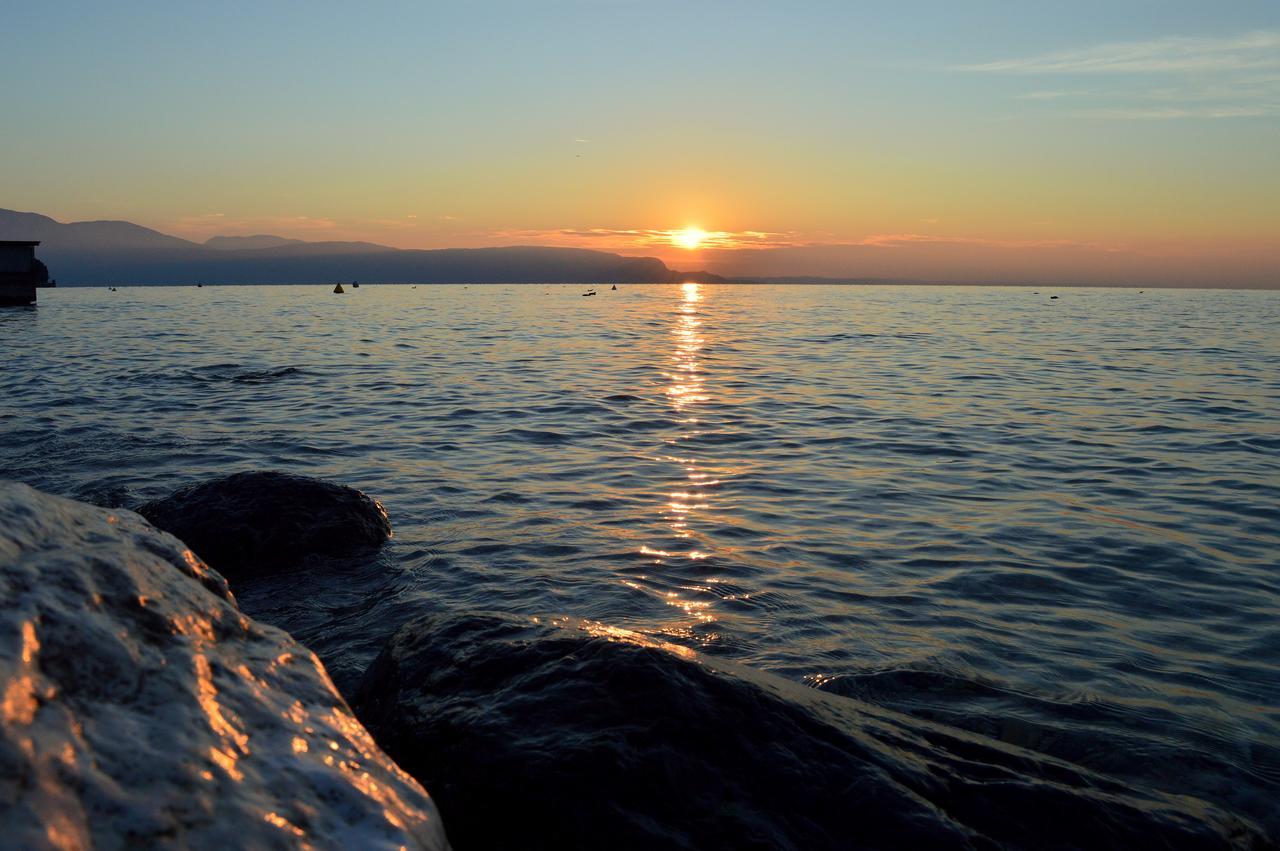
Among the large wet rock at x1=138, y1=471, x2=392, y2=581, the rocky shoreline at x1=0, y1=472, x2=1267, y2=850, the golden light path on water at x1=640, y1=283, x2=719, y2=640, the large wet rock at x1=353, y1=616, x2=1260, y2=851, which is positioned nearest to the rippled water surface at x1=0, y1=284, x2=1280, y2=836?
the golden light path on water at x1=640, y1=283, x2=719, y2=640

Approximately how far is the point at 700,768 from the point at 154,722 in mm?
1893

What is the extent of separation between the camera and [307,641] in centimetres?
605

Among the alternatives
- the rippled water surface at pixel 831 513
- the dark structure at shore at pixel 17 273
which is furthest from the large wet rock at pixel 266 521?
the dark structure at shore at pixel 17 273

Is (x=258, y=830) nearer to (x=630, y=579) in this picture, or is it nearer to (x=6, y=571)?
(x=6, y=571)

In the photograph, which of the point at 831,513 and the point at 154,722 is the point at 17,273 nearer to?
the point at 831,513

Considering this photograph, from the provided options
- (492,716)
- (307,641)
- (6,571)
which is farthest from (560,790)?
(307,641)

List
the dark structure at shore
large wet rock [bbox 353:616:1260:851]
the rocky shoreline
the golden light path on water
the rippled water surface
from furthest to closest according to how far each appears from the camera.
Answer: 1. the dark structure at shore
2. the golden light path on water
3. the rippled water surface
4. large wet rock [bbox 353:616:1260:851]
5. the rocky shoreline

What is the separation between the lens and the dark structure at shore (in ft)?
170

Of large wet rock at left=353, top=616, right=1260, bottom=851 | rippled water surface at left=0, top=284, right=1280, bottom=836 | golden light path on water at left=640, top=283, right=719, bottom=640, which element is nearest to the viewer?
large wet rock at left=353, top=616, right=1260, bottom=851

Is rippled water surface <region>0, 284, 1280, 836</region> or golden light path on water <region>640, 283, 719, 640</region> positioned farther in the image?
golden light path on water <region>640, 283, 719, 640</region>

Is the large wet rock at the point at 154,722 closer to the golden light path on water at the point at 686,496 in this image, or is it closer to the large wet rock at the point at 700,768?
the large wet rock at the point at 700,768

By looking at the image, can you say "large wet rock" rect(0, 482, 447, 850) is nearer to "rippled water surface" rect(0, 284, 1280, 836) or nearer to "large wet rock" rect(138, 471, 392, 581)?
"rippled water surface" rect(0, 284, 1280, 836)

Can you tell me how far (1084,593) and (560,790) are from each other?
5.54m

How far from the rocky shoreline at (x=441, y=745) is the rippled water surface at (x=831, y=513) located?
1.58m
